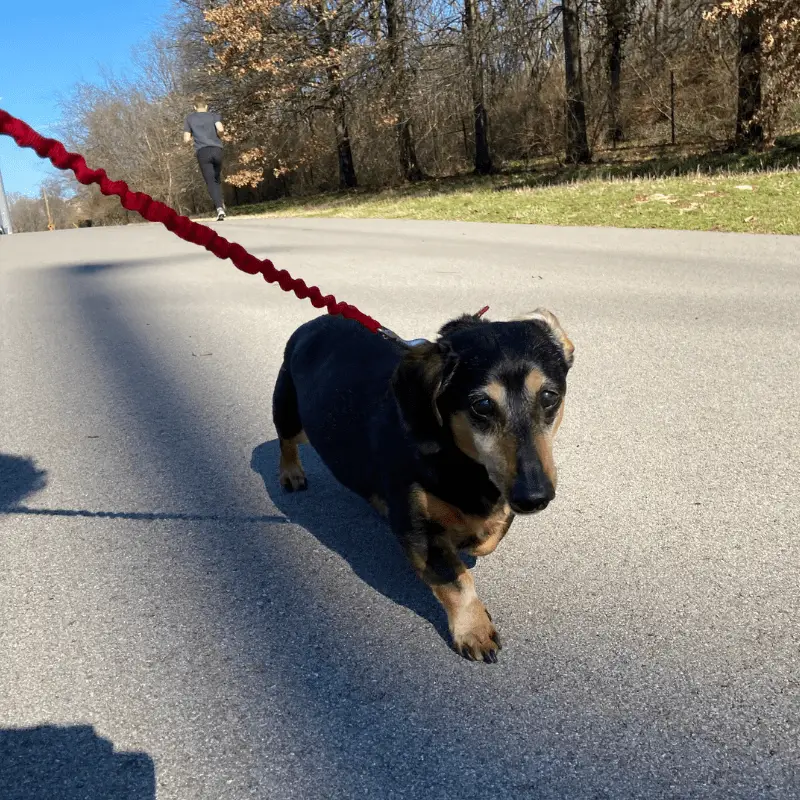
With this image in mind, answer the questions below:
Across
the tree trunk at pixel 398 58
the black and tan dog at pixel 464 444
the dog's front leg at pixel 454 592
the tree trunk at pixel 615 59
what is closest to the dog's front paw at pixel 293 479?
the black and tan dog at pixel 464 444

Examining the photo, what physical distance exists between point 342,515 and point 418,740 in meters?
1.33

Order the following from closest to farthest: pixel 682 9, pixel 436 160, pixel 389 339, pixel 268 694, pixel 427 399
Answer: pixel 268 694, pixel 427 399, pixel 389 339, pixel 682 9, pixel 436 160

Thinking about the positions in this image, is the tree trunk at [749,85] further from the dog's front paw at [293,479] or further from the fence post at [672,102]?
the dog's front paw at [293,479]

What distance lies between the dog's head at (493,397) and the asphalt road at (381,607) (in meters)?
0.61

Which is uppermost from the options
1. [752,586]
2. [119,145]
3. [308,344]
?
[119,145]

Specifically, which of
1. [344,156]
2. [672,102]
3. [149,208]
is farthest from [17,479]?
[344,156]

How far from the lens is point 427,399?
7.29 ft

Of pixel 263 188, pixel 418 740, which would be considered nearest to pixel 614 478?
pixel 418 740

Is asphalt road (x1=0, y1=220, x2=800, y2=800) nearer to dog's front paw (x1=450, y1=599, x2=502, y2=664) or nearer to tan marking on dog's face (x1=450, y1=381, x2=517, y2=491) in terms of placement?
dog's front paw (x1=450, y1=599, x2=502, y2=664)

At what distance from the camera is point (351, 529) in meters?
2.98

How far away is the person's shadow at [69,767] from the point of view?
1760 mm

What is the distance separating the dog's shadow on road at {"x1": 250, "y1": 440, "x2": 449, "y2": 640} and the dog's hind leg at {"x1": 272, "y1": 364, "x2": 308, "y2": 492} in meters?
0.06

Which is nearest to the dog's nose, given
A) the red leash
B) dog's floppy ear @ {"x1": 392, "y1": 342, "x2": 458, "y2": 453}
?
dog's floppy ear @ {"x1": 392, "y1": 342, "x2": 458, "y2": 453}

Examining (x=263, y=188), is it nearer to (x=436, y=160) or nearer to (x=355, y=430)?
(x=436, y=160)
